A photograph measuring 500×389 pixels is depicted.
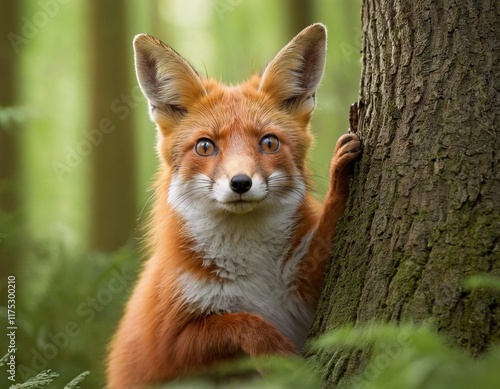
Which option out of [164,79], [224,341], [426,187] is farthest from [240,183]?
[164,79]

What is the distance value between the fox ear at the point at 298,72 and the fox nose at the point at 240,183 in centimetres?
136

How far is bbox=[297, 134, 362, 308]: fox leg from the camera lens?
17.7ft

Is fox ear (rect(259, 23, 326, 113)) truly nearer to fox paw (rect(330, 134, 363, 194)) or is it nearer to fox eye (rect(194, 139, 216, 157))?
fox eye (rect(194, 139, 216, 157))

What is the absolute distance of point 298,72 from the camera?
658 cm

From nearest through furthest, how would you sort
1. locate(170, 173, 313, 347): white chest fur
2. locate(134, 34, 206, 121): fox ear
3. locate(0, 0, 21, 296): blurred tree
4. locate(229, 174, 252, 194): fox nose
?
1. locate(229, 174, 252, 194): fox nose
2. locate(170, 173, 313, 347): white chest fur
3. locate(134, 34, 206, 121): fox ear
4. locate(0, 0, 21, 296): blurred tree

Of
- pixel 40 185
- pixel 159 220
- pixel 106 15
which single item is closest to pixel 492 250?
pixel 159 220

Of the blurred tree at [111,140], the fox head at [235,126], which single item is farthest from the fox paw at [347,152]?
the blurred tree at [111,140]

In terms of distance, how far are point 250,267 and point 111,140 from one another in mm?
7709

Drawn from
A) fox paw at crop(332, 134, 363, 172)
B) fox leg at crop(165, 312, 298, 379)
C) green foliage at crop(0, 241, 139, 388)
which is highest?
fox paw at crop(332, 134, 363, 172)

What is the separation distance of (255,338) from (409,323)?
4.54 ft

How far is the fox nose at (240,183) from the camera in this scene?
555 centimetres

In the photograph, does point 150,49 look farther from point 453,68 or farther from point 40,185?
point 40,185

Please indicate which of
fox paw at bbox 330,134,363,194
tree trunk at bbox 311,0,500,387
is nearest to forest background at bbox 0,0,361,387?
fox paw at bbox 330,134,363,194

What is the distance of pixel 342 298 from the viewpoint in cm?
504
